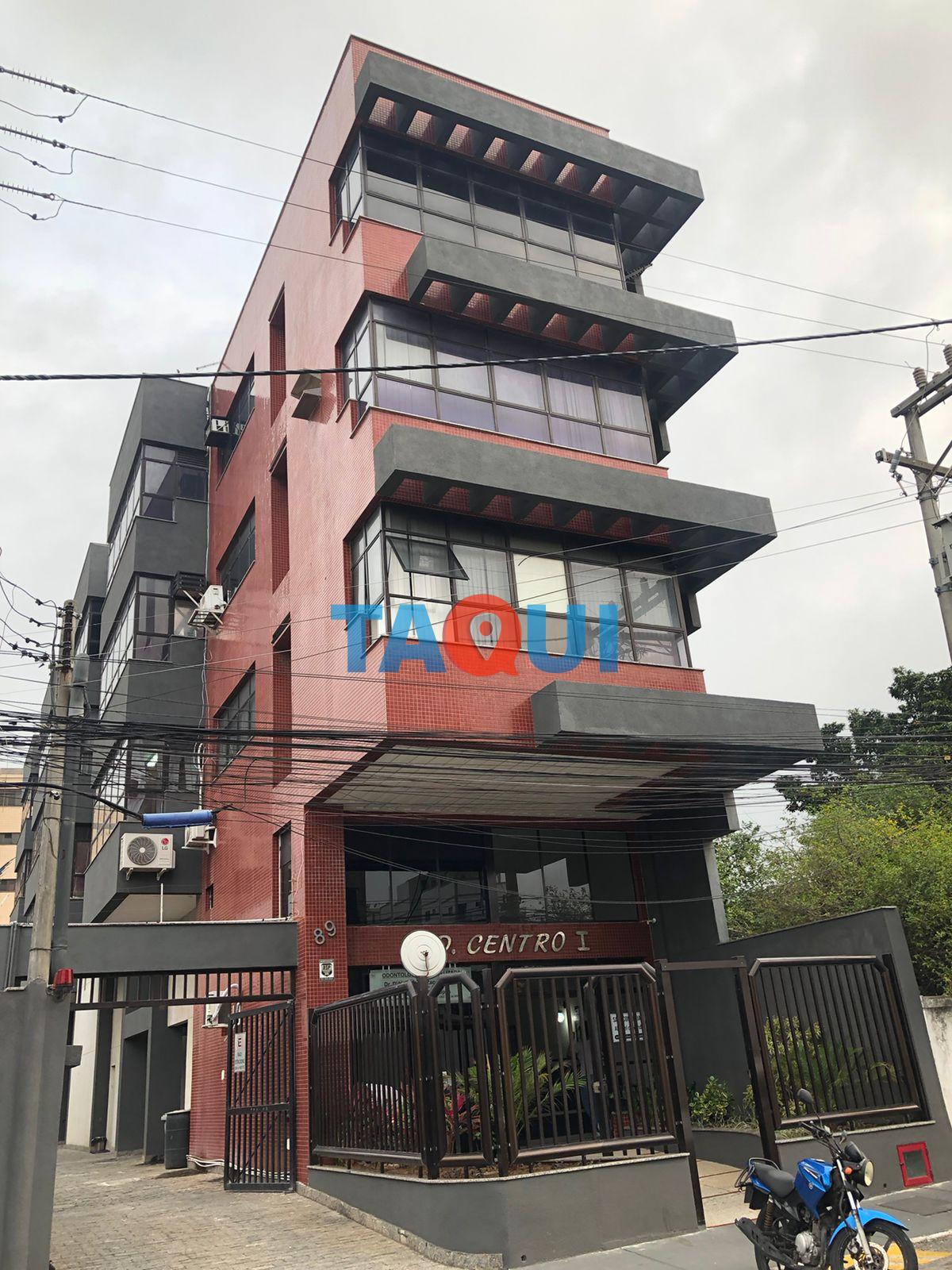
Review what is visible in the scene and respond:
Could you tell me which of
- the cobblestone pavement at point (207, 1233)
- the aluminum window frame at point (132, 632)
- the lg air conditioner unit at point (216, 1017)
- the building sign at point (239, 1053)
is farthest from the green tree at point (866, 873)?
the aluminum window frame at point (132, 632)

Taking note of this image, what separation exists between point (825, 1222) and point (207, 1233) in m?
8.08

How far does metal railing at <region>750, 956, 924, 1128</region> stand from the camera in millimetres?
11469

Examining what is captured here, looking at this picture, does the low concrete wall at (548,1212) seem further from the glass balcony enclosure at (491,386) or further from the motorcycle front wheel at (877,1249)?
the glass balcony enclosure at (491,386)

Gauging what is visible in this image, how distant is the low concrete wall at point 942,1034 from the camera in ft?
41.0

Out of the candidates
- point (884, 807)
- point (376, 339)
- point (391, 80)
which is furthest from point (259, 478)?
point (884, 807)

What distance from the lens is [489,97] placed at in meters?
19.2

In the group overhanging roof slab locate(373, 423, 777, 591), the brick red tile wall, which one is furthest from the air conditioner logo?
overhanging roof slab locate(373, 423, 777, 591)

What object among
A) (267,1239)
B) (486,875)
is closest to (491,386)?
(486,875)

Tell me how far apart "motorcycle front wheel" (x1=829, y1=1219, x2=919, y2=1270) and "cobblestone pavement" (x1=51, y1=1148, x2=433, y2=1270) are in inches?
158

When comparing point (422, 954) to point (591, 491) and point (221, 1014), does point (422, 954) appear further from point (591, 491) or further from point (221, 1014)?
point (221, 1014)

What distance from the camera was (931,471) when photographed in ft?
50.1

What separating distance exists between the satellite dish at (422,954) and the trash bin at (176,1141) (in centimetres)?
1329

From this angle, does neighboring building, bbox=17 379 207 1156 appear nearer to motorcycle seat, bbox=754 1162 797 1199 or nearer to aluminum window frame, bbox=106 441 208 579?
aluminum window frame, bbox=106 441 208 579

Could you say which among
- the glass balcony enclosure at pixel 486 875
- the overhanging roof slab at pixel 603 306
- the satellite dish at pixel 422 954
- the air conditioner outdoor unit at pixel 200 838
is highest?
the overhanging roof slab at pixel 603 306
